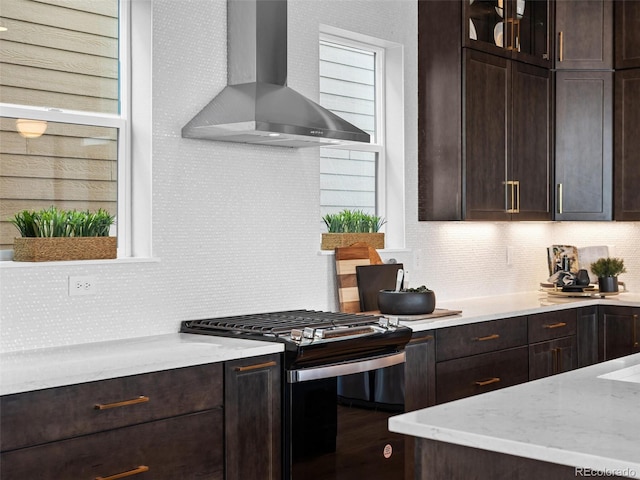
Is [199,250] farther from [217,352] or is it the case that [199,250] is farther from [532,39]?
[532,39]

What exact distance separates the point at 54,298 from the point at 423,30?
2.68 metres

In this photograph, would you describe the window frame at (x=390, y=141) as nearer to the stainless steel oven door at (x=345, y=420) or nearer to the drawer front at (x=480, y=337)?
the drawer front at (x=480, y=337)

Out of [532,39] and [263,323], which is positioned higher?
[532,39]

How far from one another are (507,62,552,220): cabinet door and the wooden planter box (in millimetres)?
2587

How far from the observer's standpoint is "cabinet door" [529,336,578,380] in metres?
4.62

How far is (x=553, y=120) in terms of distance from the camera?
5.38 meters

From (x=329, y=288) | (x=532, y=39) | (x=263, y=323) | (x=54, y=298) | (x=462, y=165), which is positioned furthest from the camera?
(x=532, y=39)

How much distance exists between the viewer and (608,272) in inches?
211

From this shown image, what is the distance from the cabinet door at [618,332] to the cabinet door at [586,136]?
2.28 feet

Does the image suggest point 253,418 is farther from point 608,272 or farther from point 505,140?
point 608,272

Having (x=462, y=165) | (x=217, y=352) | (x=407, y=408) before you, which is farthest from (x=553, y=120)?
(x=217, y=352)

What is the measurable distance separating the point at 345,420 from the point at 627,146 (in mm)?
2998

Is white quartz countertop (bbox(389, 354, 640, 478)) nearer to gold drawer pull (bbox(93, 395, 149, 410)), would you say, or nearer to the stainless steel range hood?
gold drawer pull (bbox(93, 395, 149, 410))

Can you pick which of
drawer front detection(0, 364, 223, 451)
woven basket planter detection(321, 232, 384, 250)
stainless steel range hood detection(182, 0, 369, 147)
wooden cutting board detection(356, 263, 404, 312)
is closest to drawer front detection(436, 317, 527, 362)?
wooden cutting board detection(356, 263, 404, 312)
